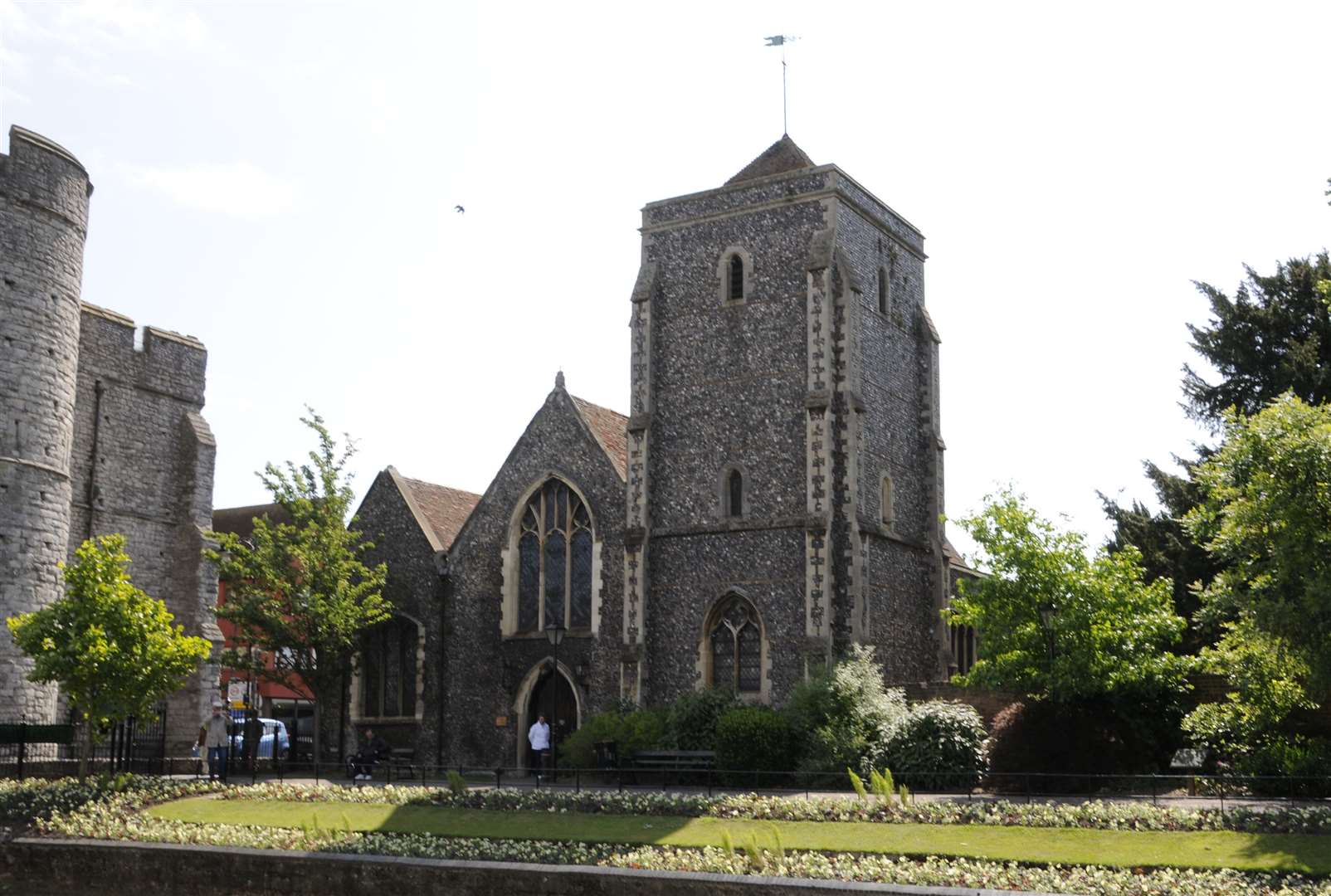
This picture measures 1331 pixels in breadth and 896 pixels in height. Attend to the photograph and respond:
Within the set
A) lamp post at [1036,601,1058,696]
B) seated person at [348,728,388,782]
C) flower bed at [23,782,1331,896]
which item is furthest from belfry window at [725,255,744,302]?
flower bed at [23,782,1331,896]

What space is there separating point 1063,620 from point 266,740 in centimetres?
2884

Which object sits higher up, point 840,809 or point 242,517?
point 242,517

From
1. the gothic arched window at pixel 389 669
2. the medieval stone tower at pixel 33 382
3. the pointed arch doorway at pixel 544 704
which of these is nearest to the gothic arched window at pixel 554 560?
the pointed arch doorway at pixel 544 704

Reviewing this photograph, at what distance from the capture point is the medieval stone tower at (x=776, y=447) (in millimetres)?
29875

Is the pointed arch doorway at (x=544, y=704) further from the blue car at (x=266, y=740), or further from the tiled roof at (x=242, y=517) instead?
the tiled roof at (x=242, y=517)

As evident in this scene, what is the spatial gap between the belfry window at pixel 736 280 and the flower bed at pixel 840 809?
14.1 metres

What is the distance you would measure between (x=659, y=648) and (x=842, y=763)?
7108mm

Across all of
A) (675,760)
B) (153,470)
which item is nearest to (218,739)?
(675,760)

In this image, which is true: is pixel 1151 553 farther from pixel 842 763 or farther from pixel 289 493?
pixel 289 493

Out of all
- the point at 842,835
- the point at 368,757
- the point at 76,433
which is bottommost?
the point at 842,835

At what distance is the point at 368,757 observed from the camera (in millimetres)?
30547

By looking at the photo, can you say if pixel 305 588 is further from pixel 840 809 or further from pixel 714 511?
pixel 840 809

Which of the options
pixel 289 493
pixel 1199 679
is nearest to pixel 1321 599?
pixel 1199 679

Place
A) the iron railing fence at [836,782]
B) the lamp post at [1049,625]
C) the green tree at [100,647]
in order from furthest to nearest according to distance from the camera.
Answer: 1. the green tree at [100,647]
2. the lamp post at [1049,625]
3. the iron railing fence at [836,782]
